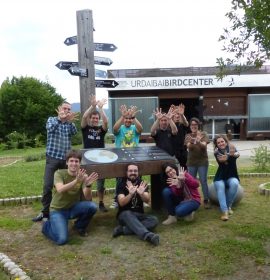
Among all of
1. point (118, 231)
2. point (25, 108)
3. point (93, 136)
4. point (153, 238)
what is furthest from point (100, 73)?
point (25, 108)

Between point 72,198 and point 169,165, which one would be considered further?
point 169,165

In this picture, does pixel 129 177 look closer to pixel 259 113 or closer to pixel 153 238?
pixel 153 238

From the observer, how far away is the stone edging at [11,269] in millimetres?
4482

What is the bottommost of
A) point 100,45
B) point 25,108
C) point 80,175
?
point 80,175

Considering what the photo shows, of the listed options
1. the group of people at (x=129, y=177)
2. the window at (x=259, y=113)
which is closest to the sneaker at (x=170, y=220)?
the group of people at (x=129, y=177)

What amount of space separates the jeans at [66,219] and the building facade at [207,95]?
23007 millimetres

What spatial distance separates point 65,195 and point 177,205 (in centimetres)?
178

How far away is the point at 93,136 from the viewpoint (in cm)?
709

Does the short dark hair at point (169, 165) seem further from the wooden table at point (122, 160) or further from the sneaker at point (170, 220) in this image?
the sneaker at point (170, 220)

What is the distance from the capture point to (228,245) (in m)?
5.45

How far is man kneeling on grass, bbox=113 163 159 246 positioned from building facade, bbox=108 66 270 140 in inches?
897

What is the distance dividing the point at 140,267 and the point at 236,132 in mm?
26583

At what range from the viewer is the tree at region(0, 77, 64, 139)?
30.2m

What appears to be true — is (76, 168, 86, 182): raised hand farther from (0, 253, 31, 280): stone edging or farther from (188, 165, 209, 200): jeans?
(188, 165, 209, 200): jeans
